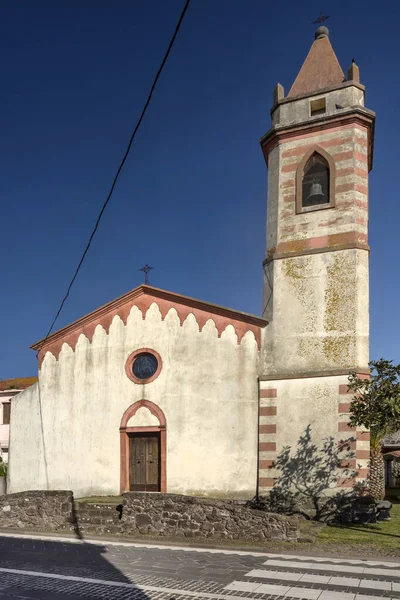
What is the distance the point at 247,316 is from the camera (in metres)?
16.6

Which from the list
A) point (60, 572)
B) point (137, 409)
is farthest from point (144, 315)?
point (60, 572)

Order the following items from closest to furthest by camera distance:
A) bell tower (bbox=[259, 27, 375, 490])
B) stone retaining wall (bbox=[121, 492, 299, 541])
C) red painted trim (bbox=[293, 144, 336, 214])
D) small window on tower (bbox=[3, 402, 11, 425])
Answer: stone retaining wall (bbox=[121, 492, 299, 541])
bell tower (bbox=[259, 27, 375, 490])
red painted trim (bbox=[293, 144, 336, 214])
small window on tower (bbox=[3, 402, 11, 425])

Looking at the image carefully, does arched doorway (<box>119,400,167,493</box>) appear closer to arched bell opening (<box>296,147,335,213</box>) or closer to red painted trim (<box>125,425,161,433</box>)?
red painted trim (<box>125,425,161,433</box>)

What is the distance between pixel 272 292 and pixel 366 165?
479 cm

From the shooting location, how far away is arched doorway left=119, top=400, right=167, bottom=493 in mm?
16734

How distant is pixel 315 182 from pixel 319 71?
13.6 feet

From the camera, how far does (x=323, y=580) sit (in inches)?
339

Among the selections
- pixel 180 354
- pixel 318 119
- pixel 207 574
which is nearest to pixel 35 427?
pixel 180 354

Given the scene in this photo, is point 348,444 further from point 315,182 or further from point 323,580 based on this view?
point 315,182

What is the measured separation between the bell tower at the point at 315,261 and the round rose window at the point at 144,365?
143 inches

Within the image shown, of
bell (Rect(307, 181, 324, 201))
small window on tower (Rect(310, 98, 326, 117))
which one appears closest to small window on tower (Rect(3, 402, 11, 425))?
bell (Rect(307, 181, 324, 201))

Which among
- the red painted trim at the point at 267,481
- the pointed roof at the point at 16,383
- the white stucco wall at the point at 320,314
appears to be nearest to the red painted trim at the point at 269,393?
the white stucco wall at the point at 320,314

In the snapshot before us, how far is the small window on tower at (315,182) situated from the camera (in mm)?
16516

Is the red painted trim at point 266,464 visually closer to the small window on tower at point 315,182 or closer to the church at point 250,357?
the church at point 250,357
